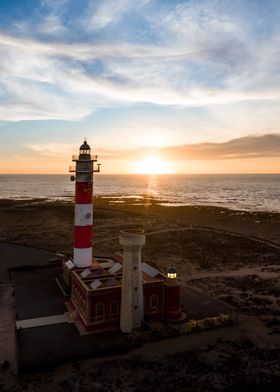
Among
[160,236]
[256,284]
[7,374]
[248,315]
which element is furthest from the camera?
[160,236]

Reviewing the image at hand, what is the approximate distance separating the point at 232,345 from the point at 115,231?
117 ft

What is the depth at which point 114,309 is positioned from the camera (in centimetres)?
2038

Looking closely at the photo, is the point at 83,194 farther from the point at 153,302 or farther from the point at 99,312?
the point at 153,302

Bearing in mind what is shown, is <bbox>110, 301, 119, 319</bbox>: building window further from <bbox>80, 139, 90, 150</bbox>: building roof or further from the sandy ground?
<bbox>80, 139, 90, 150</bbox>: building roof

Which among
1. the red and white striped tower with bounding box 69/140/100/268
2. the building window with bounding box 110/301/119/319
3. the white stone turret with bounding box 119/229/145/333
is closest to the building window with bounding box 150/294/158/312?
the white stone turret with bounding box 119/229/145/333

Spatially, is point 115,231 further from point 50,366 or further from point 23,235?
point 50,366

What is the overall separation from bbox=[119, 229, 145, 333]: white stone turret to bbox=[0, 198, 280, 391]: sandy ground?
208 cm

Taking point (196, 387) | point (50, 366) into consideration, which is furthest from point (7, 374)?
point (196, 387)

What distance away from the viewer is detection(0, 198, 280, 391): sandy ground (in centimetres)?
1559

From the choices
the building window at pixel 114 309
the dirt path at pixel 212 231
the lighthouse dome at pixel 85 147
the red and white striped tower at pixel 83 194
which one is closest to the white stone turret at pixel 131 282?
the building window at pixel 114 309

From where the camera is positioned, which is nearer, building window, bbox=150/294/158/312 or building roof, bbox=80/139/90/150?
building window, bbox=150/294/158/312

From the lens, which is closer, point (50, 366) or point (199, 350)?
point (50, 366)

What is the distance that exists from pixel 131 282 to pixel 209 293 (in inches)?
383

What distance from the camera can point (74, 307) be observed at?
2261 centimetres
